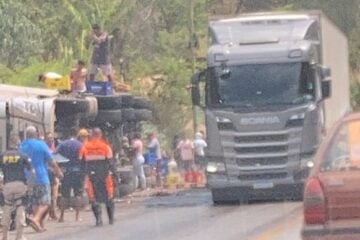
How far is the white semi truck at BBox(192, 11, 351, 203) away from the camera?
27.5 metres

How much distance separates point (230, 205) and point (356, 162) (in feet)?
55.2

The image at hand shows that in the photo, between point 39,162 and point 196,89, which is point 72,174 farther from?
point 39,162

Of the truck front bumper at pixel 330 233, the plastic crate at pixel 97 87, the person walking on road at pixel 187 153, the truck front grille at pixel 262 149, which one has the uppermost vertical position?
the plastic crate at pixel 97 87

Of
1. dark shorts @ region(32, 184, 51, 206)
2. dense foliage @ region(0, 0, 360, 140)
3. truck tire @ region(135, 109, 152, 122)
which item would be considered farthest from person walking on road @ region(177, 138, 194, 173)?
dark shorts @ region(32, 184, 51, 206)

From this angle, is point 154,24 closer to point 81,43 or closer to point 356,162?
point 81,43

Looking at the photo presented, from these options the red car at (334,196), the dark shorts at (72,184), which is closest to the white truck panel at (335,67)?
the dark shorts at (72,184)

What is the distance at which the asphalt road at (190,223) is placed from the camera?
21.3m

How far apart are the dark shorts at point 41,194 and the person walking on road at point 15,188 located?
1.78 ft

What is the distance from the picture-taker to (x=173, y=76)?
5222 cm

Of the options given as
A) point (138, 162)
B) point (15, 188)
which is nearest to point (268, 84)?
point (15, 188)

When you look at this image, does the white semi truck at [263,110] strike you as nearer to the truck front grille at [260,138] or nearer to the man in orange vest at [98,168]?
the truck front grille at [260,138]

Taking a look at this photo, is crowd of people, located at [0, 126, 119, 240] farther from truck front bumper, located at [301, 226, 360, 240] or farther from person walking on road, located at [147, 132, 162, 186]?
person walking on road, located at [147, 132, 162, 186]

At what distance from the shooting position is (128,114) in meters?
32.5

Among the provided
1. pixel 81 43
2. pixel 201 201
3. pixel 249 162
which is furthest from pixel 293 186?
pixel 81 43
